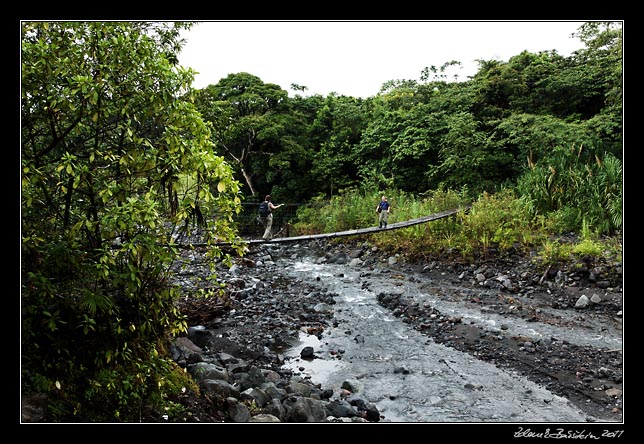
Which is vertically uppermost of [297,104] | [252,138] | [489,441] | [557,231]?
[297,104]

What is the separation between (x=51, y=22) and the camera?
2.25 m

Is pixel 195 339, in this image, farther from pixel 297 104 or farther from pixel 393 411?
pixel 297 104

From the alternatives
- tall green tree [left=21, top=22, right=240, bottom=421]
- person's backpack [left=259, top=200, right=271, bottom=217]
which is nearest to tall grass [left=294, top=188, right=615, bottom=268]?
person's backpack [left=259, top=200, right=271, bottom=217]

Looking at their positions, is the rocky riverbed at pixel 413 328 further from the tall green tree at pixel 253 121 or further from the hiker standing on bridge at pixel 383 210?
the tall green tree at pixel 253 121

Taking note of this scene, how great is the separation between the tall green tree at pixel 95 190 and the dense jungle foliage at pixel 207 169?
11 mm

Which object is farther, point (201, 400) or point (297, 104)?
point (297, 104)

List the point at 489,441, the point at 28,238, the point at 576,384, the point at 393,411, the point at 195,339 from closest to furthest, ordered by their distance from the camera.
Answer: the point at 489,441 < the point at 28,238 < the point at 393,411 < the point at 576,384 < the point at 195,339

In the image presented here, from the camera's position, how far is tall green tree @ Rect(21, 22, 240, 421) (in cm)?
217

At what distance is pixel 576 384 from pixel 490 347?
999 millimetres

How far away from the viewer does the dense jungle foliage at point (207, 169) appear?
7.33 feet

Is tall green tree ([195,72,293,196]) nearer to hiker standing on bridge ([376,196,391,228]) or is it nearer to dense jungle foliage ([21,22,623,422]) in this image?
dense jungle foliage ([21,22,623,422])

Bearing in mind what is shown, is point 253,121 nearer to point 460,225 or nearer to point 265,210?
point 265,210

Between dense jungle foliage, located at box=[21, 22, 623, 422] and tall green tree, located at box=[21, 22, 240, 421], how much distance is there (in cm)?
1

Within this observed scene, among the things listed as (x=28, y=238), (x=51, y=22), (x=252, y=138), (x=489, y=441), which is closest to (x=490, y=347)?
(x=489, y=441)
